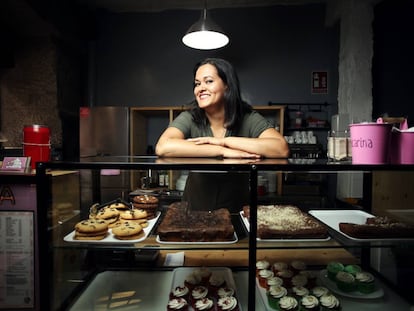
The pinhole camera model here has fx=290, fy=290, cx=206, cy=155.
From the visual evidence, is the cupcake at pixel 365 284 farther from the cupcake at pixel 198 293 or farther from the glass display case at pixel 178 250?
the cupcake at pixel 198 293

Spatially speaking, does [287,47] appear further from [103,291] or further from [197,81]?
[103,291]

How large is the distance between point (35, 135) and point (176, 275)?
91cm

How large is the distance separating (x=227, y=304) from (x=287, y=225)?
16.4 inches

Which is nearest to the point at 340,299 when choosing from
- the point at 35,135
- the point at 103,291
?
the point at 103,291

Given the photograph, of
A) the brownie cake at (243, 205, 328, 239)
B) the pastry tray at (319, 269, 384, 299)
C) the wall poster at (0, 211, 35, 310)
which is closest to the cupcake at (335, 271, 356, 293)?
the pastry tray at (319, 269, 384, 299)

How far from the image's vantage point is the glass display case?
997 mm

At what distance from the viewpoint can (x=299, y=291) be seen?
131cm

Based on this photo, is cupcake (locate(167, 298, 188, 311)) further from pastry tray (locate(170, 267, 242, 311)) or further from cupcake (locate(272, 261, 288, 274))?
cupcake (locate(272, 261, 288, 274))

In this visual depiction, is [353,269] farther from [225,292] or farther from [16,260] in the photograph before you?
[16,260]

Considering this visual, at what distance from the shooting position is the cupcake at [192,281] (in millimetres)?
1351

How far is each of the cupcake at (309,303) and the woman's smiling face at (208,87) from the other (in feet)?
3.88

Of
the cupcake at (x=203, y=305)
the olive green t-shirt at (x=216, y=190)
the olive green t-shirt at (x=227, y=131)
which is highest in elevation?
the olive green t-shirt at (x=227, y=131)

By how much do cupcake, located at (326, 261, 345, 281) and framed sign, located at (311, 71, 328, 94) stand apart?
3.57 meters

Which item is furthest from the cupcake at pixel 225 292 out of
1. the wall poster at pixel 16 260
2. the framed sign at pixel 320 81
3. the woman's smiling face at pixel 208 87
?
the framed sign at pixel 320 81
